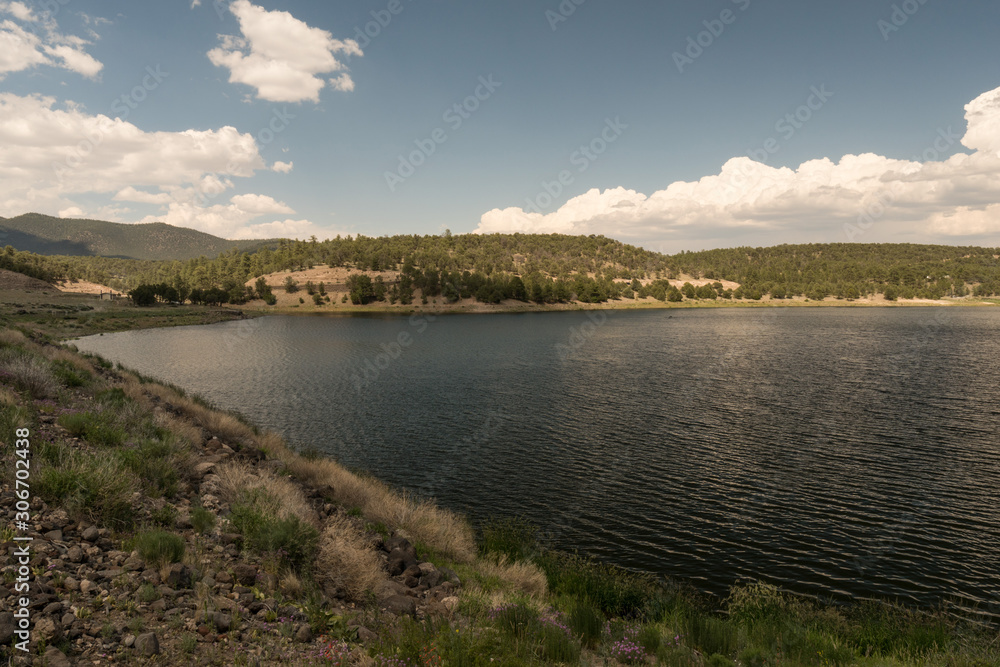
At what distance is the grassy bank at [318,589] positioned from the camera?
810cm

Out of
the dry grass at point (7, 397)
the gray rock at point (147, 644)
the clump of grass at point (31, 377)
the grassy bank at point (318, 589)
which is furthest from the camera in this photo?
the clump of grass at point (31, 377)

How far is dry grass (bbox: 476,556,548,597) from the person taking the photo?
13523mm

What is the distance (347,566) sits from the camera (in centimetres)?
1160

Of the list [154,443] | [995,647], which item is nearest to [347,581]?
[154,443]

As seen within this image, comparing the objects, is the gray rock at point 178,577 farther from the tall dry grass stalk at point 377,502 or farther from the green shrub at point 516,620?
the tall dry grass stalk at point 377,502

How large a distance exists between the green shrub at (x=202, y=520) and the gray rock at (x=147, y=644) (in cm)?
483

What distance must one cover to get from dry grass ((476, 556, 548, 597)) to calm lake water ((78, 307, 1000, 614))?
13.0 ft

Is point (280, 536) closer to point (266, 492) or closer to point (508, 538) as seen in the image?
point (266, 492)

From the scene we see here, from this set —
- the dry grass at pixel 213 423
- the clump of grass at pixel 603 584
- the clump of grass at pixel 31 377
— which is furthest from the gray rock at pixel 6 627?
the dry grass at pixel 213 423

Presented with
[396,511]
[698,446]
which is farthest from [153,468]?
[698,446]

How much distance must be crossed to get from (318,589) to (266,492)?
5330 mm

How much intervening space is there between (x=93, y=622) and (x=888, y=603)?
64.3 feet

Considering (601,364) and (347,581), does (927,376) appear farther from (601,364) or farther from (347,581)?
(347,581)

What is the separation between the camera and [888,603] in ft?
48.0
